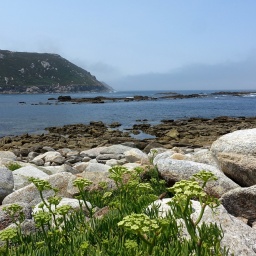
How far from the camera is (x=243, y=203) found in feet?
18.6

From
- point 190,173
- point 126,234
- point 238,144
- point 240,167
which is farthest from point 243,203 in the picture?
point 126,234

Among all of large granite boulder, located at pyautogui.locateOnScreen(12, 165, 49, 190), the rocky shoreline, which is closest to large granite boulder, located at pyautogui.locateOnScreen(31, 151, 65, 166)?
the rocky shoreline

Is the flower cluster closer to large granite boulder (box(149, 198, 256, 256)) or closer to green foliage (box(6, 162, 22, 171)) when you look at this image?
large granite boulder (box(149, 198, 256, 256))

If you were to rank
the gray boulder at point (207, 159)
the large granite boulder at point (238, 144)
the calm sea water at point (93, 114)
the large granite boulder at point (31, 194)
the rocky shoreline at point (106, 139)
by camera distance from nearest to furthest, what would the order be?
the large granite boulder at point (31, 194), the large granite boulder at point (238, 144), the gray boulder at point (207, 159), the rocky shoreline at point (106, 139), the calm sea water at point (93, 114)

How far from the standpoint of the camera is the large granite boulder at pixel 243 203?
563 cm

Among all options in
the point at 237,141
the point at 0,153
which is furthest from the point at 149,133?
the point at 237,141

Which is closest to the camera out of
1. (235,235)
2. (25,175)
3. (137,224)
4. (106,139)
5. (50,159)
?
(137,224)

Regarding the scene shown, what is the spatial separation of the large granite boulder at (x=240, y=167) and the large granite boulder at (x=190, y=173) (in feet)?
1.60

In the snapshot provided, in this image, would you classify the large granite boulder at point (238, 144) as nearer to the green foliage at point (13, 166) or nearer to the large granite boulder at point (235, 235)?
the large granite boulder at point (235, 235)

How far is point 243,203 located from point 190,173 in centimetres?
162

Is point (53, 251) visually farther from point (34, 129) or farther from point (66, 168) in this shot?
point (34, 129)

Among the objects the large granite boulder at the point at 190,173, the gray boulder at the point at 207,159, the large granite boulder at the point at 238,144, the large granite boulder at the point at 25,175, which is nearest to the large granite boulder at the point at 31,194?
the large granite boulder at the point at 25,175

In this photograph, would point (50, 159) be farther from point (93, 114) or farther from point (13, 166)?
point (93, 114)

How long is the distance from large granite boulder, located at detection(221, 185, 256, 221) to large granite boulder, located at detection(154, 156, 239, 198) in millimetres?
1006
